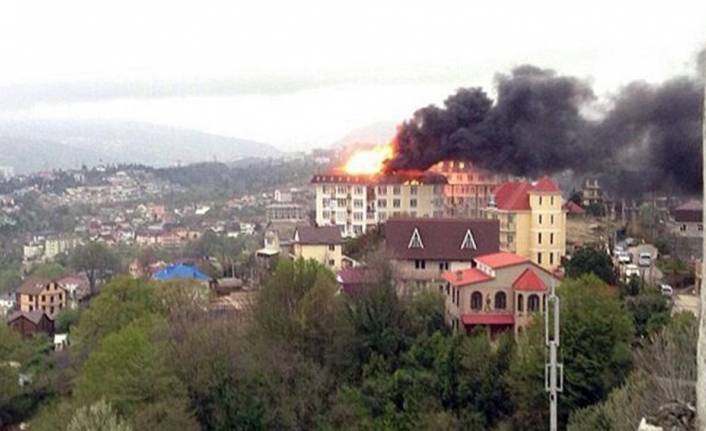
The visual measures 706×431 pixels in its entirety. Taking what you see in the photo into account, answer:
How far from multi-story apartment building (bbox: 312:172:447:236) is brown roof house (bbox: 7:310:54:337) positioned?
14280 mm

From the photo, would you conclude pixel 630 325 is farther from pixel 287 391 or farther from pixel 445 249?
pixel 445 249

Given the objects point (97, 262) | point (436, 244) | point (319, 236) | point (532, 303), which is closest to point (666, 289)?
point (532, 303)

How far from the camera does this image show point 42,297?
46.1 metres

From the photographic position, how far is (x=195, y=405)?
19.0m

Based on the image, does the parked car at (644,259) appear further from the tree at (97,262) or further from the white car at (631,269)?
the tree at (97,262)

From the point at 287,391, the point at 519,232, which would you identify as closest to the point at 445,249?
the point at 519,232

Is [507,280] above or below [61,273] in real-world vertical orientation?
above

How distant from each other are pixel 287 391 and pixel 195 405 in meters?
1.96

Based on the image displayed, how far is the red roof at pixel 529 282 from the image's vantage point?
23.0 meters

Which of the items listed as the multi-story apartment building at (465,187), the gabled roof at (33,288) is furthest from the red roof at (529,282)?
the gabled roof at (33,288)

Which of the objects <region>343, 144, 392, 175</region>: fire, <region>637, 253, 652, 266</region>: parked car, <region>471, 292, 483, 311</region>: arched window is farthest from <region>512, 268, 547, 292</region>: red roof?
<region>343, 144, 392, 175</region>: fire

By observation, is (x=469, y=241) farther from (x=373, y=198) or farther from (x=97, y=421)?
(x=373, y=198)

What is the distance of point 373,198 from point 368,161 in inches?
90.3

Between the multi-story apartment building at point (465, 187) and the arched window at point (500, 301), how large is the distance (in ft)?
56.4
